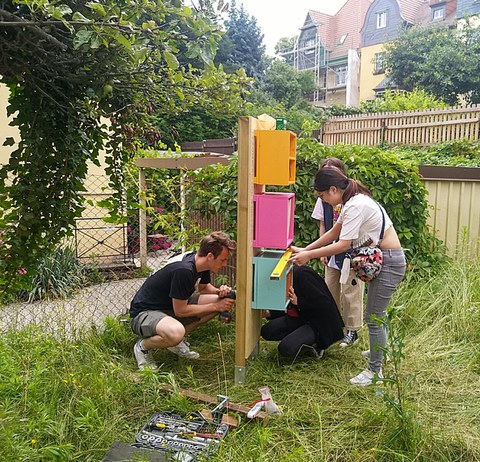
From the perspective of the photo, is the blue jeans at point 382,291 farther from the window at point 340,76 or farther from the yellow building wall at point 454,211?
the window at point 340,76

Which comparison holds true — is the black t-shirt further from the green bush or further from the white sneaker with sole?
the green bush

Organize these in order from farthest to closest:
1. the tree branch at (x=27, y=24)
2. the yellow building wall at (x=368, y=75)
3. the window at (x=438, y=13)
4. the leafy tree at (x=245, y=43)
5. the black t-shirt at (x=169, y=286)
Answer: the window at (x=438, y=13) → the yellow building wall at (x=368, y=75) → the leafy tree at (x=245, y=43) → the black t-shirt at (x=169, y=286) → the tree branch at (x=27, y=24)

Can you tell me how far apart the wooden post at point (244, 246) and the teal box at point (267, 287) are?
0.16ft

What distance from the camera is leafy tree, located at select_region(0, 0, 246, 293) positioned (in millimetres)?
1662

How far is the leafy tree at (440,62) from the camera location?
58.9 feet

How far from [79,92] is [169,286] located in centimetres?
165

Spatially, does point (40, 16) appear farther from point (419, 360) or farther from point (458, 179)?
point (458, 179)

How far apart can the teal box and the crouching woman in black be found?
26cm

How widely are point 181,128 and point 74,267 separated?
28.3ft

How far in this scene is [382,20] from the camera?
34.5 m

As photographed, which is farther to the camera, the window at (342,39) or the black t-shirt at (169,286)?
the window at (342,39)

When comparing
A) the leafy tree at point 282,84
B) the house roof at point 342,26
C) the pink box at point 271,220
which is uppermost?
the house roof at point 342,26

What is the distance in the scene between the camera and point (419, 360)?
356 centimetres

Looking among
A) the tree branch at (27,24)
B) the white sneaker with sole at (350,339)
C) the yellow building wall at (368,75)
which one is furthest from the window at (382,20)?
the tree branch at (27,24)
